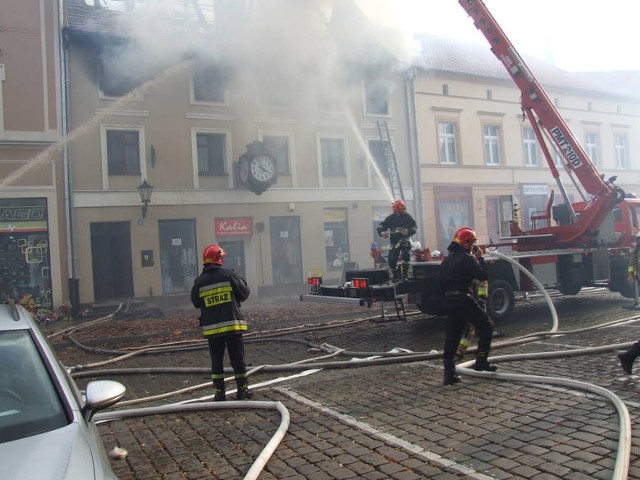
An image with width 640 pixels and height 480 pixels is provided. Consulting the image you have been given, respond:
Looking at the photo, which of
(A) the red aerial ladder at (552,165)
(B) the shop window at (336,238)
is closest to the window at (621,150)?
(B) the shop window at (336,238)

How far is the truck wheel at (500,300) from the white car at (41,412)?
7638 mm

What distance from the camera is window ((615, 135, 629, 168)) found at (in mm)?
29109

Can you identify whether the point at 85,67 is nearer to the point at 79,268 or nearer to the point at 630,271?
the point at 79,268

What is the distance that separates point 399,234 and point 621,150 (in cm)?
2566

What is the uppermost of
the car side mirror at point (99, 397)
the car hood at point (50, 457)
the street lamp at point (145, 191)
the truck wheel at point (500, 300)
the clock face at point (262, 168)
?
the clock face at point (262, 168)

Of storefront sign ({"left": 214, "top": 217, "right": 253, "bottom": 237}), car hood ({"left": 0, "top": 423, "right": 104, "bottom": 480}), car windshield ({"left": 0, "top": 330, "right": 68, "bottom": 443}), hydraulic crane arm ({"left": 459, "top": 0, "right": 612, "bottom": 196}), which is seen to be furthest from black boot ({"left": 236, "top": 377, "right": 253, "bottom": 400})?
storefront sign ({"left": 214, "top": 217, "right": 253, "bottom": 237})

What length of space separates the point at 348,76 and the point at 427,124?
18.3 feet

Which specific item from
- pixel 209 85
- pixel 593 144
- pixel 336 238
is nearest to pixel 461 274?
pixel 209 85

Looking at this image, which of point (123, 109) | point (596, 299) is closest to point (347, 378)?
point (596, 299)

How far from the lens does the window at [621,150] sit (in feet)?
95.5

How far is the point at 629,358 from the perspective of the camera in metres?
5.19

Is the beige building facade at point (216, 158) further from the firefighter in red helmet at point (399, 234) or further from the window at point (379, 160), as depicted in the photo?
the firefighter in red helmet at point (399, 234)

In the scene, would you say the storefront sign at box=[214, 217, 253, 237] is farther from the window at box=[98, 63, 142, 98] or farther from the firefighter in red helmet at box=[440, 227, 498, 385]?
the firefighter in red helmet at box=[440, 227, 498, 385]

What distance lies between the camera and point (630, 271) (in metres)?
10.5
